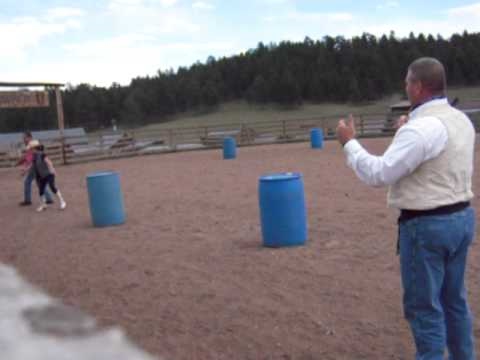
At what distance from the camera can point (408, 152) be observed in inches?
123

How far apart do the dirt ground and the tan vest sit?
146 centimetres

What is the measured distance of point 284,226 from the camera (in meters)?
7.68

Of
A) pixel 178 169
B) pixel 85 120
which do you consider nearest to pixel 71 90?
pixel 85 120

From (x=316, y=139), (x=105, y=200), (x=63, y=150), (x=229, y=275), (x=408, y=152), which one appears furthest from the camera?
(x=63, y=150)

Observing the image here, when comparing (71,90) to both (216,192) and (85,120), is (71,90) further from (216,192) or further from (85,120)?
(216,192)

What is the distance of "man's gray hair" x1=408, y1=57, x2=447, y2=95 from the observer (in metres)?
3.24

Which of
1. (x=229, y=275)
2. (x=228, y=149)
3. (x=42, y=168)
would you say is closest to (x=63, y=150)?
(x=228, y=149)

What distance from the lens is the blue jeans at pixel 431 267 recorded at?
3.24 m

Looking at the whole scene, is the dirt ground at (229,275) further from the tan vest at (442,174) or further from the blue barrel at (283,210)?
the tan vest at (442,174)

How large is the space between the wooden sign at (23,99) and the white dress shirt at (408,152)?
78.8 ft

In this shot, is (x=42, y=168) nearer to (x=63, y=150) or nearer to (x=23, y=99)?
(x=23, y=99)

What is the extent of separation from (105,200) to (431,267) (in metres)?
7.69

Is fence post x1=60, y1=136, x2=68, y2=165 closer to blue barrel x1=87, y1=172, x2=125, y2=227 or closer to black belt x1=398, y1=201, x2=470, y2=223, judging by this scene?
blue barrel x1=87, y1=172, x2=125, y2=227

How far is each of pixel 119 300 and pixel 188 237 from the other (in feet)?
9.58
